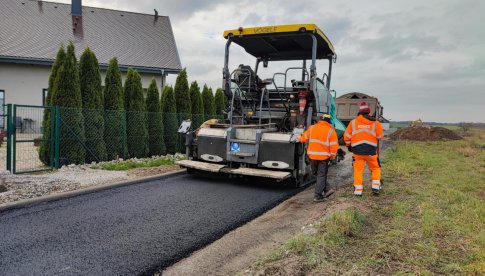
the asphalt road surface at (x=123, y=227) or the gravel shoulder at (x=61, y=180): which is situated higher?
the gravel shoulder at (x=61, y=180)

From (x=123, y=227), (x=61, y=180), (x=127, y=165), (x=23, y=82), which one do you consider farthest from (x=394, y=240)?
(x=23, y=82)

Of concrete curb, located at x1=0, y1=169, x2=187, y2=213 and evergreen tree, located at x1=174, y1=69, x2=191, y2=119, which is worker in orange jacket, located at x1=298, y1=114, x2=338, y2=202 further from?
evergreen tree, located at x1=174, y1=69, x2=191, y2=119

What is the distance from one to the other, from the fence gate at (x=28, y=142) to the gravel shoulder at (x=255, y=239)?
589 cm

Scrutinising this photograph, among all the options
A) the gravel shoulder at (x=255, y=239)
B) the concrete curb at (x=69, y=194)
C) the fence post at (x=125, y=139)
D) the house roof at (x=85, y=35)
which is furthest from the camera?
the house roof at (x=85, y=35)

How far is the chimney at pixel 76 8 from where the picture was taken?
72.7 ft

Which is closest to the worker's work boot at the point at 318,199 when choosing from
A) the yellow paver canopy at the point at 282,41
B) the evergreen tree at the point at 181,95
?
the yellow paver canopy at the point at 282,41

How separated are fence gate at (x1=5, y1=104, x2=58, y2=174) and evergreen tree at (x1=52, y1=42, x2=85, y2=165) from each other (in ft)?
0.89

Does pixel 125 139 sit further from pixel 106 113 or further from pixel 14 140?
pixel 14 140

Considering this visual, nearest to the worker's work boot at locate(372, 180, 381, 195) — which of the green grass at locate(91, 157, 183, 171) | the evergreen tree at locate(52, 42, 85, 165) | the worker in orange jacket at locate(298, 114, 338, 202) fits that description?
the worker in orange jacket at locate(298, 114, 338, 202)

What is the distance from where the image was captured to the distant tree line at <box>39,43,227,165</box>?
9.45 meters

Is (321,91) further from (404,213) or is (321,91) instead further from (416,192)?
(404,213)

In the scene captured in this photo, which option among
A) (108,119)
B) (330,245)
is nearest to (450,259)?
(330,245)

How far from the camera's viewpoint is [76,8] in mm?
22250

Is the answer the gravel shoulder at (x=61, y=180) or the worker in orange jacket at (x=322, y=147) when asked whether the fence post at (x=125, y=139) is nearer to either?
the gravel shoulder at (x=61, y=180)
